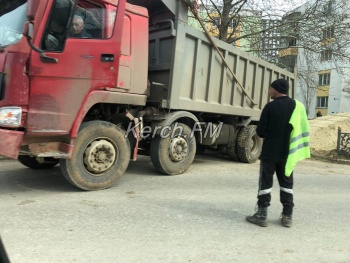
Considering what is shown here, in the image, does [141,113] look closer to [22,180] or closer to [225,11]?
[22,180]

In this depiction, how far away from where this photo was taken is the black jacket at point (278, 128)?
4230 millimetres

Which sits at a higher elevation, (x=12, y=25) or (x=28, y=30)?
(x=12, y=25)

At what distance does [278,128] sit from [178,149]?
2.83m

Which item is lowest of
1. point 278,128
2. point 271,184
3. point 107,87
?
point 271,184

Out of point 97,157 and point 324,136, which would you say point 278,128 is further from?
point 324,136

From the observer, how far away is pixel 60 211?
14.8 ft

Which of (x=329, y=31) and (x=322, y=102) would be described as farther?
(x=322, y=102)

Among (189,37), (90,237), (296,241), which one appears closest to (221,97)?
(189,37)

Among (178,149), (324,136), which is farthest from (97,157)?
(324,136)

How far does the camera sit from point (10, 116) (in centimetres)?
461

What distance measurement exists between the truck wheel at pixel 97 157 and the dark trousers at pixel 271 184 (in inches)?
89.0

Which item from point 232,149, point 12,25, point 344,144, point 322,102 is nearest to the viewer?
point 12,25

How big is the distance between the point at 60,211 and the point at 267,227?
2475mm

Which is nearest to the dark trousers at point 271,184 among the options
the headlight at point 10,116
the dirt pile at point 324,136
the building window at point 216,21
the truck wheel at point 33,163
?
the headlight at point 10,116
